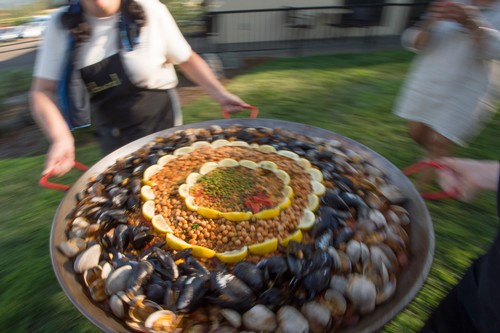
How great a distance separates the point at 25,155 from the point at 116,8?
4.88 m

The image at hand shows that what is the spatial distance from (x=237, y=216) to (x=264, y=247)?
0.58 feet

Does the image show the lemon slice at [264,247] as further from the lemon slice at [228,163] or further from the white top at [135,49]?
the white top at [135,49]

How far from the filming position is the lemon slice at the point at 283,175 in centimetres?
150

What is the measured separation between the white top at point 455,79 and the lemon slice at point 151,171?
208 cm

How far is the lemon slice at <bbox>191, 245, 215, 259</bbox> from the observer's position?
118 cm

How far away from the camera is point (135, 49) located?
185 cm

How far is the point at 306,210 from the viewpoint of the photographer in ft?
4.42

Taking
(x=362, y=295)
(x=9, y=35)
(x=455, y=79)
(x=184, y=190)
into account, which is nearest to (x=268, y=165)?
(x=184, y=190)

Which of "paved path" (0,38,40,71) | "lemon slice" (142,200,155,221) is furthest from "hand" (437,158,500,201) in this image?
"paved path" (0,38,40,71)

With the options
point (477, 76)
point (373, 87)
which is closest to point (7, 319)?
point (477, 76)

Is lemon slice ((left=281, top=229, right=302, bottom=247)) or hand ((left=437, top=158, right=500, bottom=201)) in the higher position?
hand ((left=437, top=158, right=500, bottom=201))

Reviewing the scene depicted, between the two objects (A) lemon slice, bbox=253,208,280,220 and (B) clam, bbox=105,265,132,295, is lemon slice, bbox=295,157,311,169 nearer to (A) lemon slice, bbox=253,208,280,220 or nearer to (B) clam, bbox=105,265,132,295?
(A) lemon slice, bbox=253,208,280,220

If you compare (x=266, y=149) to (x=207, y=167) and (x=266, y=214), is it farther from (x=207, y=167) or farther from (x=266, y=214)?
(x=266, y=214)

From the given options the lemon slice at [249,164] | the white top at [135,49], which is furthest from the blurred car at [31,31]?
the lemon slice at [249,164]
